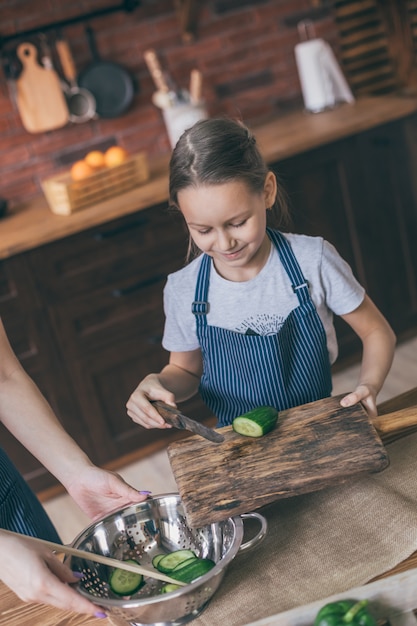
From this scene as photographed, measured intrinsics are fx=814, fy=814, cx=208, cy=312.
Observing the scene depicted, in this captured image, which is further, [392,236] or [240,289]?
[392,236]

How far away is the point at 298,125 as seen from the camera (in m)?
3.30

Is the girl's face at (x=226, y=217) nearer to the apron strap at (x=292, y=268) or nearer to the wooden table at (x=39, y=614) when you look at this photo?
the apron strap at (x=292, y=268)

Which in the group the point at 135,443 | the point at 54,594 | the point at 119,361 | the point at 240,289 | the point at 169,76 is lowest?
the point at 135,443

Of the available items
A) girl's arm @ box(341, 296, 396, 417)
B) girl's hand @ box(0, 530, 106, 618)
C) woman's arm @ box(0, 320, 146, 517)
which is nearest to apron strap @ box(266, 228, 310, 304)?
girl's arm @ box(341, 296, 396, 417)

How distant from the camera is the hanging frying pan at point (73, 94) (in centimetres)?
317

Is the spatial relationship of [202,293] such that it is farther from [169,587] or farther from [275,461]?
[169,587]

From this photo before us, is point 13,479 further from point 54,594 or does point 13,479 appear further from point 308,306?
point 308,306

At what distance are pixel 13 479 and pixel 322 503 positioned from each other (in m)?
0.54

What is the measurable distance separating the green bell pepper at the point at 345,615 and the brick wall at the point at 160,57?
8.56 feet

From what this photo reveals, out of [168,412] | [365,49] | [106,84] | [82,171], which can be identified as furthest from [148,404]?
[365,49]

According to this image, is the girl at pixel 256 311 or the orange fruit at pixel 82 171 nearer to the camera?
the girl at pixel 256 311

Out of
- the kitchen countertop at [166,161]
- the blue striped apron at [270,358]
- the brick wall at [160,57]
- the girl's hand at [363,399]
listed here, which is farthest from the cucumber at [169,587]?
the brick wall at [160,57]

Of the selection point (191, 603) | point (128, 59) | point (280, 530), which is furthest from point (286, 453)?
point (128, 59)

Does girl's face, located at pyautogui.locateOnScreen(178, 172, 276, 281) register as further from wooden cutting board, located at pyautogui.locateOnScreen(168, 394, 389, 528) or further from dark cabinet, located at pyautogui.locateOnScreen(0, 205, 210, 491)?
dark cabinet, located at pyautogui.locateOnScreen(0, 205, 210, 491)
